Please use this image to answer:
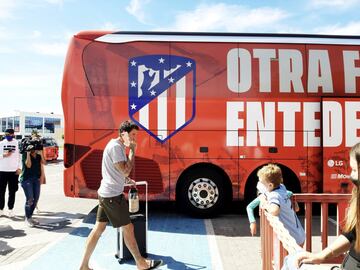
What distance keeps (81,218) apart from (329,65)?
631cm

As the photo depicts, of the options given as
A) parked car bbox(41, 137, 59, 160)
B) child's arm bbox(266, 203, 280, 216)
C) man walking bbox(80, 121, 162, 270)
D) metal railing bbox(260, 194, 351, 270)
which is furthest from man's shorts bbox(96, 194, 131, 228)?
Answer: parked car bbox(41, 137, 59, 160)

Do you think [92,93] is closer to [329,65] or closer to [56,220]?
[56,220]

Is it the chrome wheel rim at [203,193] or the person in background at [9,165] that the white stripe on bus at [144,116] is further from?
the person in background at [9,165]

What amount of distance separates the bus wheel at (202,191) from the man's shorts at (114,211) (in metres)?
2.97

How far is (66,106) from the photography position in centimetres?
719

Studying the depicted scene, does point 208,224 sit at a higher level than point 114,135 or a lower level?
lower

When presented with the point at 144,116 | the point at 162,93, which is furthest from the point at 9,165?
the point at 162,93

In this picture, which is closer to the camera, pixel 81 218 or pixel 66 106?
pixel 66 106

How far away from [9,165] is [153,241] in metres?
3.87

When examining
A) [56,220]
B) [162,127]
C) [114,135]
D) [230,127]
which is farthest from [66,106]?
[230,127]

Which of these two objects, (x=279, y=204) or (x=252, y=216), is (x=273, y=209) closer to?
(x=279, y=204)

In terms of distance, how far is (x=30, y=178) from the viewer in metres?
7.09

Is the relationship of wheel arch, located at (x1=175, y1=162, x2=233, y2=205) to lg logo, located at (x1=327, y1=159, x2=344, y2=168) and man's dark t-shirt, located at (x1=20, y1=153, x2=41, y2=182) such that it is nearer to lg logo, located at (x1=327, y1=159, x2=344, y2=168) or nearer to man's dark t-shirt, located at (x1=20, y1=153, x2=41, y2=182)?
lg logo, located at (x1=327, y1=159, x2=344, y2=168)

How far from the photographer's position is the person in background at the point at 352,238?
1950 millimetres
